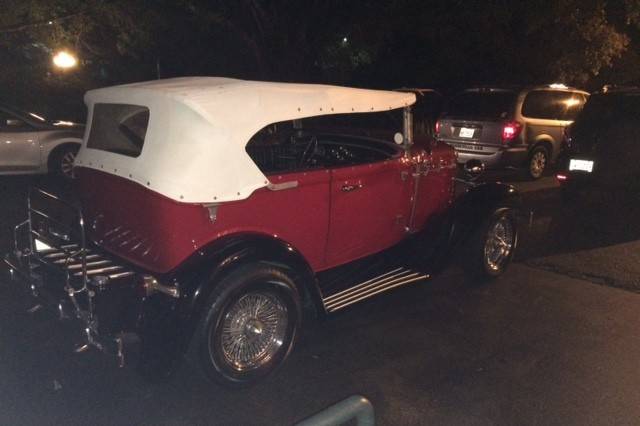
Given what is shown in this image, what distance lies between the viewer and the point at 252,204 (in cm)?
380

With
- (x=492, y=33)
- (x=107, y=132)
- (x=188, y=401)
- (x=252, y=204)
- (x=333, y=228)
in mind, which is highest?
(x=492, y=33)

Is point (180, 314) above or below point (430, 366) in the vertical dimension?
above

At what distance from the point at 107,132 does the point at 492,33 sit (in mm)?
11862

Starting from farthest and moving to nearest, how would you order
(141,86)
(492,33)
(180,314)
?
(492,33)
(141,86)
(180,314)

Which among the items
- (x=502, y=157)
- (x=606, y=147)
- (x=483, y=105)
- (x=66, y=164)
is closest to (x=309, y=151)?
(x=606, y=147)

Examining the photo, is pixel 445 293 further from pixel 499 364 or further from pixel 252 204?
pixel 252 204

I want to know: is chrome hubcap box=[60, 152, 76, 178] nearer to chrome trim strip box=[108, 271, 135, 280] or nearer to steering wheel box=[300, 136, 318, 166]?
steering wheel box=[300, 136, 318, 166]

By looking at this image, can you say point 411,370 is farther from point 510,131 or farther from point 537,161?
point 537,161

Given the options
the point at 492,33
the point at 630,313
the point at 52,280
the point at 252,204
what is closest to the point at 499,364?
the point at 630,313

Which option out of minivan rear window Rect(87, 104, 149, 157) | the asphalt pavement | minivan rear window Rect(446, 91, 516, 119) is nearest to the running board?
the asphalt pavement

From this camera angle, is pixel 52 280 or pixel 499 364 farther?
pixel 499 364

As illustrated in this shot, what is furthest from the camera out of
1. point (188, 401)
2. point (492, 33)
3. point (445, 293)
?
point (492, 33)

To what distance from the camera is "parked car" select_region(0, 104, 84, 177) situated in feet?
30.5

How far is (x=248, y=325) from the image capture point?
3.76 meters
